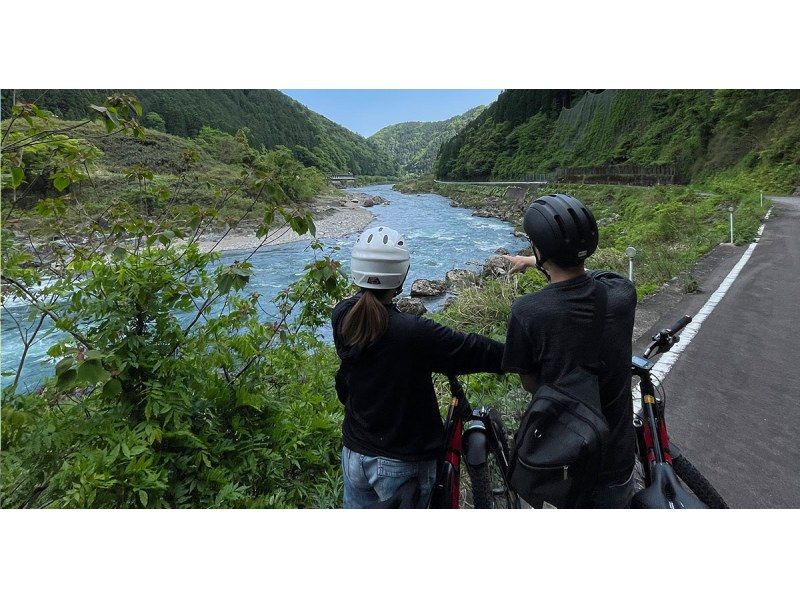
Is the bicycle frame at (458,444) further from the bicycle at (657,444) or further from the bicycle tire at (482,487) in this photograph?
the bicycle at (657,444)

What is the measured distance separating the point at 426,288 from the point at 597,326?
648 cm

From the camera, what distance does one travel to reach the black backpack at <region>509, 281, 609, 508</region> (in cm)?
105

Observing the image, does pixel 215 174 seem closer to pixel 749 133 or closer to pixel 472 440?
pixel 472 440

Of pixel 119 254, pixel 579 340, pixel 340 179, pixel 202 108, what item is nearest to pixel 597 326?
A: pixel 579 340

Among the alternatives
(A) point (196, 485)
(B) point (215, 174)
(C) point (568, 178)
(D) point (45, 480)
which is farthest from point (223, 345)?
(C) point (568, 178)

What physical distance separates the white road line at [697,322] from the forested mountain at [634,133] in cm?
196

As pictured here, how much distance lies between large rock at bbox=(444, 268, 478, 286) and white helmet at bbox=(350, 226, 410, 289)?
18.1 feet

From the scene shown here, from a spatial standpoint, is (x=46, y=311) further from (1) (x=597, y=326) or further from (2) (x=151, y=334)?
(1) (x=597, y=326)

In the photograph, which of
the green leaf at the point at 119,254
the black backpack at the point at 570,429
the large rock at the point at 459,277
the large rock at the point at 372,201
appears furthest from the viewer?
the large rock at the point at 372,201

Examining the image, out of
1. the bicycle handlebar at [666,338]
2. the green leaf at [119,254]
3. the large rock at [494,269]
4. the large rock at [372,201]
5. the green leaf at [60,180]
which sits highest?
the green leaf at [60,180]

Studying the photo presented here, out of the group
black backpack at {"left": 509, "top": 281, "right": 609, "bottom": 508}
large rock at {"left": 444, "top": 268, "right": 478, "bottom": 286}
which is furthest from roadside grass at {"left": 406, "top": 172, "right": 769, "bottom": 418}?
black backpack at {"left": 509, "top": 281, "right": 609, "bottom": 508}

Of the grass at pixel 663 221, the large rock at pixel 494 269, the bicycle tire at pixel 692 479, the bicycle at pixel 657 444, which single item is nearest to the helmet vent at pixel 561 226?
the bicycle at pixel 657 444

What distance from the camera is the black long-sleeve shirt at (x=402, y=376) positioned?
118 centimetres

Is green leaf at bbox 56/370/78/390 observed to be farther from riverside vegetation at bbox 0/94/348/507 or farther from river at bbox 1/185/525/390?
river at bbox 1/185/525/390
